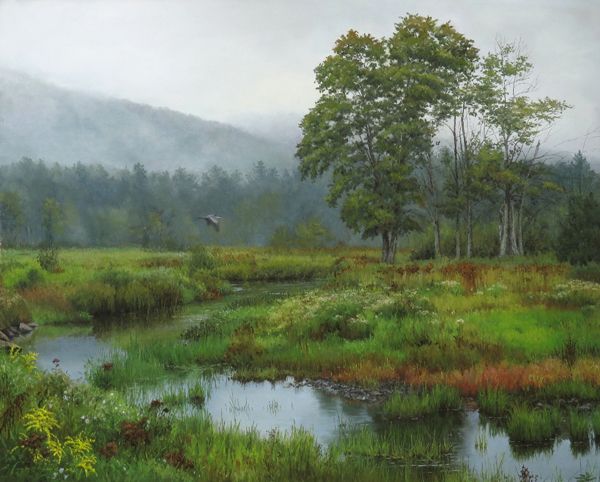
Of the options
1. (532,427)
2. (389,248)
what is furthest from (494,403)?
(389,248)

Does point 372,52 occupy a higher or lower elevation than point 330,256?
higher

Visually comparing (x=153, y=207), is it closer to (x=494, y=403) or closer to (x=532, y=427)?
(x=494, y=403)

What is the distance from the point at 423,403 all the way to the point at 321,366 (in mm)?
3506

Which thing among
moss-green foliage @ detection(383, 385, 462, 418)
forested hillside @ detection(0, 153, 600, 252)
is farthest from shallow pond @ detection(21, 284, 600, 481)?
forested hillside @ detection(0, 153, 600, 252)

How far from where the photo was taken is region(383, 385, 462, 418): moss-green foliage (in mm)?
11023

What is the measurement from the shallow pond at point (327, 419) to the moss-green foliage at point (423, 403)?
0.28 m

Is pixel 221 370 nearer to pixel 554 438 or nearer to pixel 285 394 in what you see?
pixel 285 394

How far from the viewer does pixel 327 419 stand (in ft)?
36.1

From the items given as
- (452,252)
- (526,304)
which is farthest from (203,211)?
(526,304)

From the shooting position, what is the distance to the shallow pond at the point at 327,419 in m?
8.84

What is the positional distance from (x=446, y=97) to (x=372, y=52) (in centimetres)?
457

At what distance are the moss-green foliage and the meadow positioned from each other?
0.02 metres

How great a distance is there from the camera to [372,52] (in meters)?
38.0

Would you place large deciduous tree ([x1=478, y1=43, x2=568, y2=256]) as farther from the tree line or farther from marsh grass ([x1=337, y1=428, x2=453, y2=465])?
the tree line
